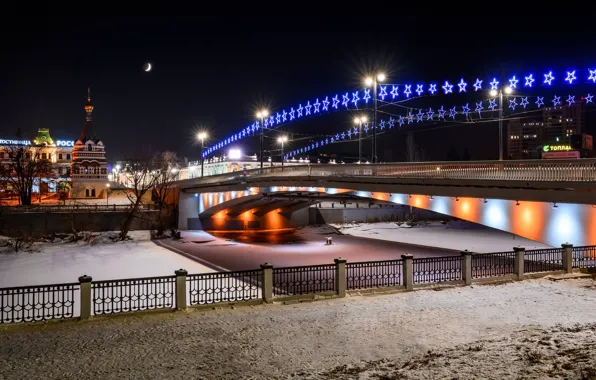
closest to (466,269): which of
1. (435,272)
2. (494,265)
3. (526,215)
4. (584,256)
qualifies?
(435,272)

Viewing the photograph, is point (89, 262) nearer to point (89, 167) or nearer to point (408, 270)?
point (408, 270)

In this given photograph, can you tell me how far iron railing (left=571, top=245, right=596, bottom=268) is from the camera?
806 inches

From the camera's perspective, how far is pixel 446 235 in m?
50.1

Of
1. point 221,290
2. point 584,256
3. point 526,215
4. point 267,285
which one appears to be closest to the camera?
point 221,290

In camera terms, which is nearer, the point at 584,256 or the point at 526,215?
the point at 584,256

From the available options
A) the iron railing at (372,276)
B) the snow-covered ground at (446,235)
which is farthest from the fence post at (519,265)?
the snow-covered ground at (446,235)

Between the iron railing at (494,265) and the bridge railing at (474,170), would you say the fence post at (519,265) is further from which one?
the bridge railing at (474,170)

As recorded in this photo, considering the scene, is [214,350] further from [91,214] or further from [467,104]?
[91,214]

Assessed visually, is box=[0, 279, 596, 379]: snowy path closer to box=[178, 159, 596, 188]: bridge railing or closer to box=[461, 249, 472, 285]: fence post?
box=[461, 249, 472, 285]: fence post

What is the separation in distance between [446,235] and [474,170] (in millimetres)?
28249

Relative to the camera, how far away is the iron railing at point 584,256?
2047 cm

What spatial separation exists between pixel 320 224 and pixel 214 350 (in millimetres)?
50990

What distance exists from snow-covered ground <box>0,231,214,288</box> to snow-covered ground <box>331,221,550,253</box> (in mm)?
20967

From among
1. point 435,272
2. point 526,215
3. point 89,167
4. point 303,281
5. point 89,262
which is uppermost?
point 89,167
